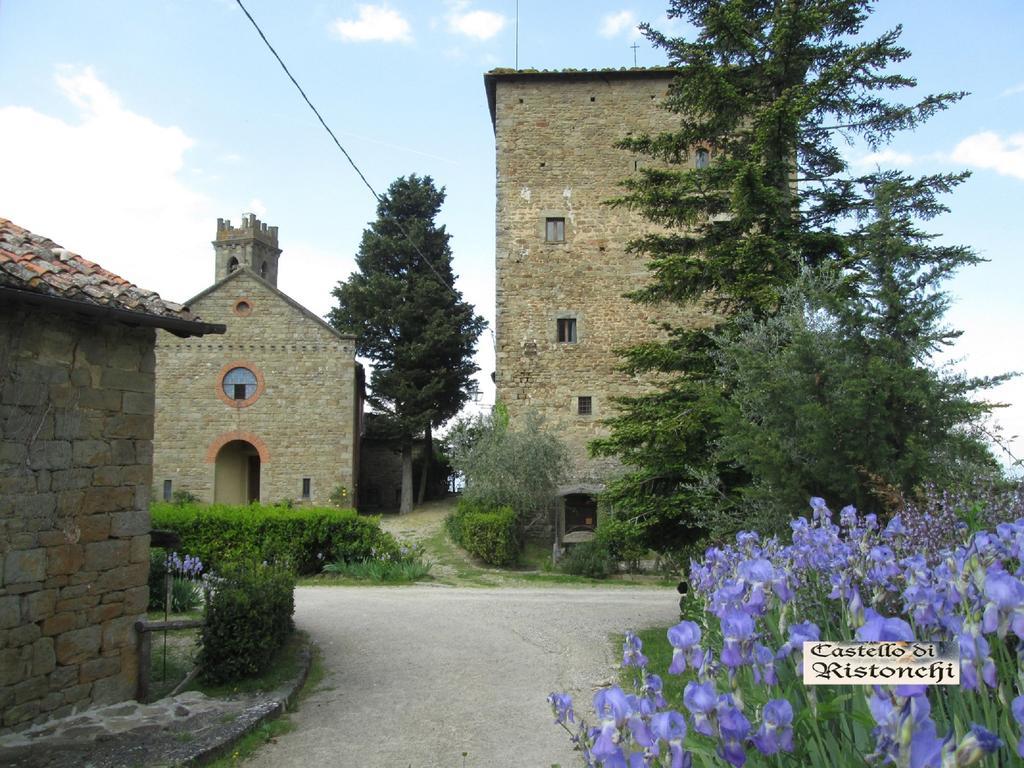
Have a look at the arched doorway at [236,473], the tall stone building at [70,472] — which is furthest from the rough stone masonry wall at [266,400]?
the tall stone building at [70,472]

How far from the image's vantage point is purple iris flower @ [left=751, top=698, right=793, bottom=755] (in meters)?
1.97

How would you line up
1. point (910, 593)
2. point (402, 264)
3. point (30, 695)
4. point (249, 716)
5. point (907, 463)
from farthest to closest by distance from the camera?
point (402, 264)
point (907, 463)
point (249, 716)
point (30, 695)
point (910, 593)

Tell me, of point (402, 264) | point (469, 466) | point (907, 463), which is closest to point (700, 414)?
point (907, 463)

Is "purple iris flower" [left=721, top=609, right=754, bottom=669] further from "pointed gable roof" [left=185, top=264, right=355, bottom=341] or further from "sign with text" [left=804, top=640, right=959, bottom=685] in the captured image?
"pointed gable roof" [left=185, top=264, right=355, bottom=341]

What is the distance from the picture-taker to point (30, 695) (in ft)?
19.2

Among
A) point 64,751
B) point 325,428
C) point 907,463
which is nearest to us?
point 64,751

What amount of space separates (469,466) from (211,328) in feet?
50.9

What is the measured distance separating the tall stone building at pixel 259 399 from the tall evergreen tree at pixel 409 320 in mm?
3576

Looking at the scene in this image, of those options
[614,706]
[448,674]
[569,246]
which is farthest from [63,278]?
[569,246]

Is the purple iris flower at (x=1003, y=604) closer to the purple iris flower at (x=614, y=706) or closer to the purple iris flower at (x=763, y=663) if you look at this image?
the purple iris flower at (x=763, y=663)

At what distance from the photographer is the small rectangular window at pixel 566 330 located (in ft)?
80.8

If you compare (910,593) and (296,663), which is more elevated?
(910,593)

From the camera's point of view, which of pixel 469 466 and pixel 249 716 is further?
pixel 469 466

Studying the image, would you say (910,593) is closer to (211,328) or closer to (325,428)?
Answer: (211,328)
